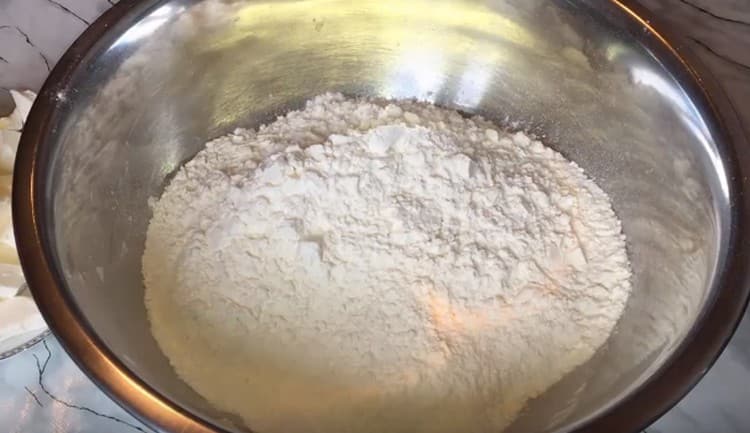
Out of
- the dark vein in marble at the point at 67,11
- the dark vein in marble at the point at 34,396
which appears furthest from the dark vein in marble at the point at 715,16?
the dark vein in marble at the point at 34,396

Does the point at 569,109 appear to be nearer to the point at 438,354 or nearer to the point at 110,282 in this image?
the point at 438,354

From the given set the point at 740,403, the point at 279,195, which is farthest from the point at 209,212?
the point at 740,403

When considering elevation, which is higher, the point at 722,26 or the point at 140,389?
the point at 722,26

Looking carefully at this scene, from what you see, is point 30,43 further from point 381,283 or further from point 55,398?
point 381,283

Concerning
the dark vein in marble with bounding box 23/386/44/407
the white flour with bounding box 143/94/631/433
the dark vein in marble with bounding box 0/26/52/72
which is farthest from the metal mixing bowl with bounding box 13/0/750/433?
the dark vein in marble with bounding box 0/26/52/72

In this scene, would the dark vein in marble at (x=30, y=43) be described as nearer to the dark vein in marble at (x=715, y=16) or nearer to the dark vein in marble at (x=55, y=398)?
the dark vein in marble at (x=55, y=398)

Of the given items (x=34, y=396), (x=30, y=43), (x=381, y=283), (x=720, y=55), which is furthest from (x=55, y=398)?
(x=720, y=55)
